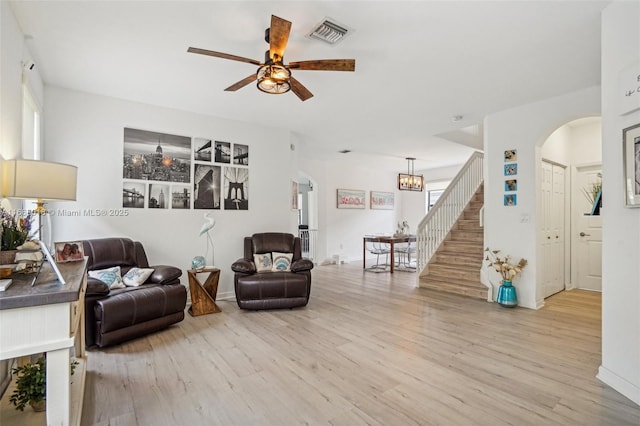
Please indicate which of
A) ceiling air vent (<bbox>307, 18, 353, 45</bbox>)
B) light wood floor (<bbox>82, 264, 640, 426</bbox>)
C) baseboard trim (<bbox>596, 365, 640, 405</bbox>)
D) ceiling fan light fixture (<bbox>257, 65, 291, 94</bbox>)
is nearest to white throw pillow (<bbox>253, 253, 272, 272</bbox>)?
light wood floor (<bbox>82, 264, 640, 426</bbox>)

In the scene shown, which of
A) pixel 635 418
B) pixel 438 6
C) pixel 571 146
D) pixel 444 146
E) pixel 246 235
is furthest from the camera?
pixel 444 146

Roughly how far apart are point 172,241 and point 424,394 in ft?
11.6

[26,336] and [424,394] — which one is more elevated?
[26,336]

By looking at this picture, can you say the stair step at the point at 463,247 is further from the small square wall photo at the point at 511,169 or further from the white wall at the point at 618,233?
the white wall at the point at 618,233

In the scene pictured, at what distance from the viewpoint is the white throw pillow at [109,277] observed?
325 centimetres

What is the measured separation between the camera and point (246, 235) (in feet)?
16.2

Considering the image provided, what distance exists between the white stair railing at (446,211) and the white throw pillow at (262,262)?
109 inches

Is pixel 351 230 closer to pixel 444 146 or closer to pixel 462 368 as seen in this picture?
pixel 444 146

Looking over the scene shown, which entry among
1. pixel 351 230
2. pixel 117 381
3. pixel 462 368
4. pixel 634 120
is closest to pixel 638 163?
pixel 634 120

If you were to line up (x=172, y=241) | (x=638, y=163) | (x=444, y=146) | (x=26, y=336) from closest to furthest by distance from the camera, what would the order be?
(x=26, y=336) < (x=638, y=163) < (x=172, y=241) < (x=444, y=146)

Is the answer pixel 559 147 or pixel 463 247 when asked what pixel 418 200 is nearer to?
pixel 463 247

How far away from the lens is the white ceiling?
232 cm

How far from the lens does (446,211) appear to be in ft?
19.9

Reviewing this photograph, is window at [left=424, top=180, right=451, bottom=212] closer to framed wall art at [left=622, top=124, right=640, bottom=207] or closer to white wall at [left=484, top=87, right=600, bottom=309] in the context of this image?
white wall at [left=484, top=87, right=600, bottom=309]
